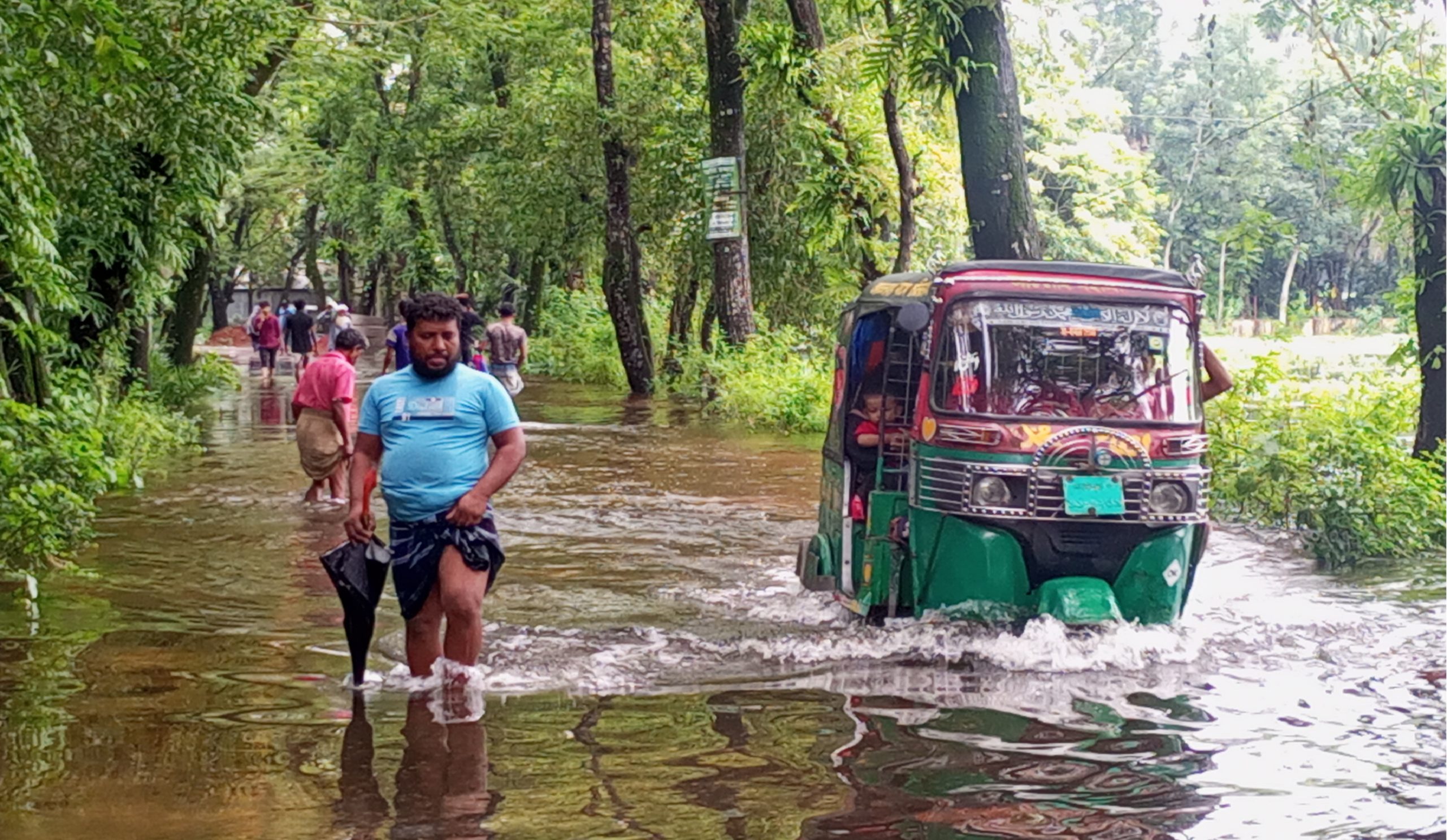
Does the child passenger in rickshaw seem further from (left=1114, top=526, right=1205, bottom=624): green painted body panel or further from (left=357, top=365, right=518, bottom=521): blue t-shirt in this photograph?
(left=357, top=365, right=518, bottom=521): blue t-shirt

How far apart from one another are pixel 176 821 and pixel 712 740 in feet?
7.25

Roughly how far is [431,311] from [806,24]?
16.3 m

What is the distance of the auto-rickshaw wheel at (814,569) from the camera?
1016 cm

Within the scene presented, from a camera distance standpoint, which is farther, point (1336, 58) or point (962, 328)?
point (1336, 58)

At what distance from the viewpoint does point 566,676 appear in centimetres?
830

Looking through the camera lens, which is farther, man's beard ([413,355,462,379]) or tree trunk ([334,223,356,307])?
tree trunk ([334,223,356,307])

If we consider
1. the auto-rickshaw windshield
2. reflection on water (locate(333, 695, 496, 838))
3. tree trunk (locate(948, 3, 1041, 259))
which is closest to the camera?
reflection on water (locate(333, 695, 496, 838))

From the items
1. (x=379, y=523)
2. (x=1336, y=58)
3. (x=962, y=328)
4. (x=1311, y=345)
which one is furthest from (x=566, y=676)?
(x=1311, y=345)

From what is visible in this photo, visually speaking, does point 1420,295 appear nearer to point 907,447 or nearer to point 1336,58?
point 1336,58

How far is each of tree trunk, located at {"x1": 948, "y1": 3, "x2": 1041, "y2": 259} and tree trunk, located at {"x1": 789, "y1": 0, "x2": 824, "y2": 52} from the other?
8765mm

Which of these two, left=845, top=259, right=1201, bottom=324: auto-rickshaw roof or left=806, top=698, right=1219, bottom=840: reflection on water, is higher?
left=845, top=259, right=1201, bottom=324: auto-rickshaw roof

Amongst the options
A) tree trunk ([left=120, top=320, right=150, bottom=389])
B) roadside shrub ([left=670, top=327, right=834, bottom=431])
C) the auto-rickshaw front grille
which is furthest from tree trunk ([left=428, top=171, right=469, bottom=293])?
the auto-rickshaw front grille

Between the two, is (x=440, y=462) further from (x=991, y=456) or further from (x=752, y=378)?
(x=752, y=378)

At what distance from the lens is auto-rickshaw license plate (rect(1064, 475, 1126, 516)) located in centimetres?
859
